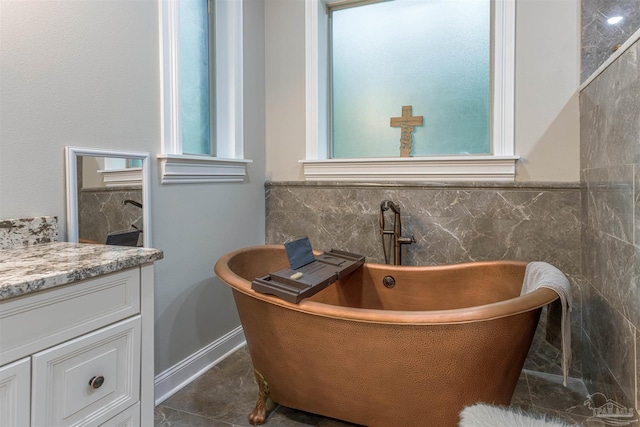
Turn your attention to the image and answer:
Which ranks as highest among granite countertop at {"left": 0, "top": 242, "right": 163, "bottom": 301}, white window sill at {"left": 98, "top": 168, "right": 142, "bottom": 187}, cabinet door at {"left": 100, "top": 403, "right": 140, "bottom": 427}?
white window sill at {"left": 98, "top": 168, "right": 142, "bottom": 187}

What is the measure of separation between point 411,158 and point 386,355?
4.35ft

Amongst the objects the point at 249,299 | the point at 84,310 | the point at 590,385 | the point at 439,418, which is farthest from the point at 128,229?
the point at 590,385

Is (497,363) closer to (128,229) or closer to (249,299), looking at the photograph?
(249,299)

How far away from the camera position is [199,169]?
2094 mm

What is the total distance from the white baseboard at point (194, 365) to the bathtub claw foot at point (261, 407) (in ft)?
1.66

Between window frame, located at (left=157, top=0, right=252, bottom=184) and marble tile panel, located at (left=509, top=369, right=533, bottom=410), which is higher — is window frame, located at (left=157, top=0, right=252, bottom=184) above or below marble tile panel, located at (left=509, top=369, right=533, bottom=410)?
above

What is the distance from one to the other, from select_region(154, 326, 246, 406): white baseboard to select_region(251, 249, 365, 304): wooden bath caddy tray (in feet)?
2.66

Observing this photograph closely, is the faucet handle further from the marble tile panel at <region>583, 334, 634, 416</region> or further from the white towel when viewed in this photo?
the marble tile panel at <region>583, 334, 634, 416</region>

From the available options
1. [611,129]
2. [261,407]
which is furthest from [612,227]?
[261,407]

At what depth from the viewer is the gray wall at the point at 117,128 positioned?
1.29m

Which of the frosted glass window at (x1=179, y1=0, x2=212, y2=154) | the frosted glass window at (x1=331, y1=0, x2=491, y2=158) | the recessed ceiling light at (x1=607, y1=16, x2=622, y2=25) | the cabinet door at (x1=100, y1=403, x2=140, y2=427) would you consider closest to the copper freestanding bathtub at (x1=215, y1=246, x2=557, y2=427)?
the cabinet door at (x1=100, y1=403, x2=140, y2=427)

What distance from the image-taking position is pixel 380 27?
102 inches

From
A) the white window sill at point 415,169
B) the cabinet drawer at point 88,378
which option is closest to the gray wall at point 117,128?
the white window sill at point 415,169

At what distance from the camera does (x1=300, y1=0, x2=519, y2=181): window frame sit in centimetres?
210
